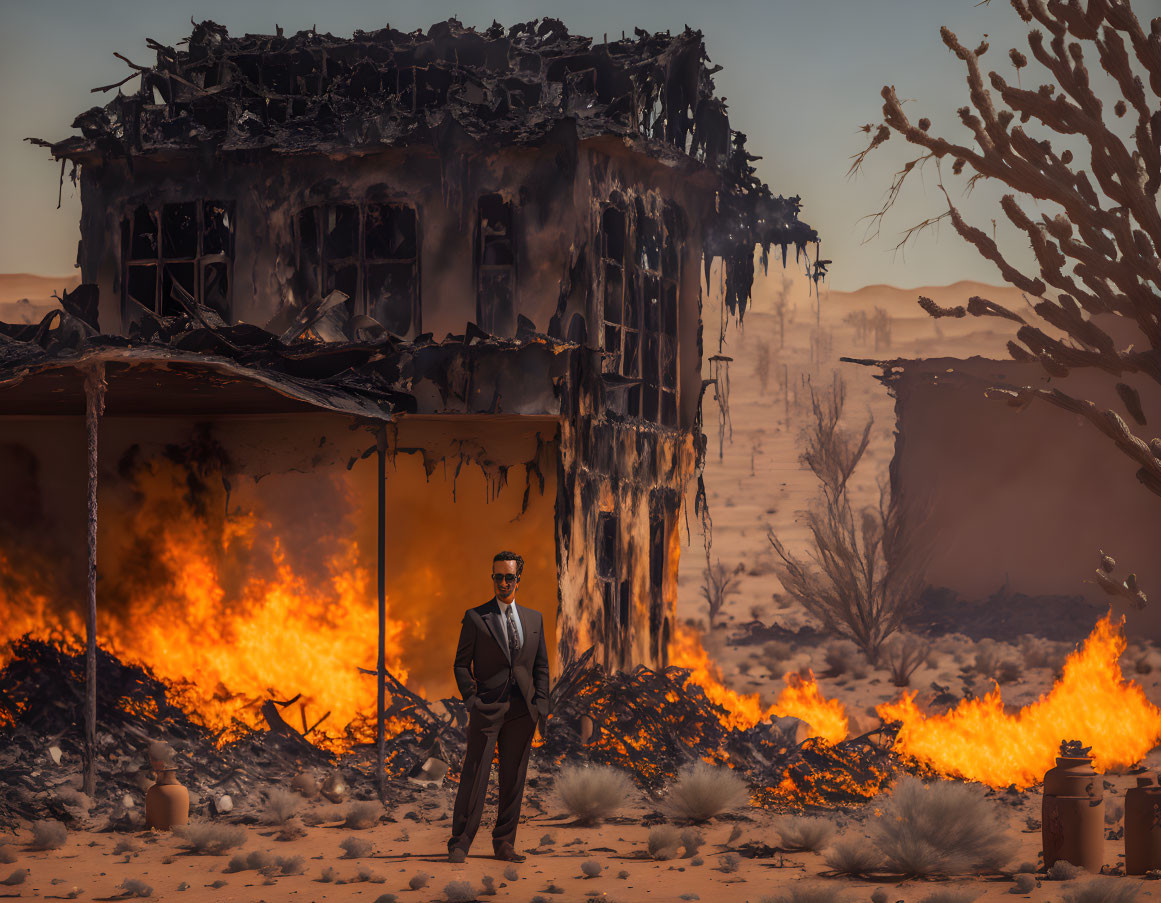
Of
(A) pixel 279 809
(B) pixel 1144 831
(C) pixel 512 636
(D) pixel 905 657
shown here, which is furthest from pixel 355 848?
(D) pixel 905 657

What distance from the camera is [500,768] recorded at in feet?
31.9

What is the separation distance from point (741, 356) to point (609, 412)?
71794 mm

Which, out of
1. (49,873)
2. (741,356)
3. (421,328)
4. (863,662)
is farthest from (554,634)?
(741,356)

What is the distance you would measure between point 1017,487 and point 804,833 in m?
17.8

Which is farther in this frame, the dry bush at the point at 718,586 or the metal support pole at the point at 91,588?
the dry bush at the point at 718,586

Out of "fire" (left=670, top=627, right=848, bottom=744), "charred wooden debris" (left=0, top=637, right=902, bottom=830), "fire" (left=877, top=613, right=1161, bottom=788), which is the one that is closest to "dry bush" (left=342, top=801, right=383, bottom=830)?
"charred wooden debris" (left=0, top=637, right=902, bottom=830)

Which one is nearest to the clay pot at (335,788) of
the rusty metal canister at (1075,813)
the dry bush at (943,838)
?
the dry bush at (943,838)

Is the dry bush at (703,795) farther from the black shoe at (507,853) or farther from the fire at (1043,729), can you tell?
the fire at (1043,729)

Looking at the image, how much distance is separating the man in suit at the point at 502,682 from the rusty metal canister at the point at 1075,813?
3579 millimetres

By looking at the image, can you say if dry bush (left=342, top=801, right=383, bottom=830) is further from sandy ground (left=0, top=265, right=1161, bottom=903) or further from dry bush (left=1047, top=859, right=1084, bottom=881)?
dry bush (left=1047, top=859, right=1084, bottom=881)

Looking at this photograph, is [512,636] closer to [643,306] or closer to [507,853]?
[507,853]

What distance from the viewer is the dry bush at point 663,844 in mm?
10586

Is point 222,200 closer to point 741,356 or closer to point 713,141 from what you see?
point 713,141

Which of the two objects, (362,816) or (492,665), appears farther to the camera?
(362,816)
